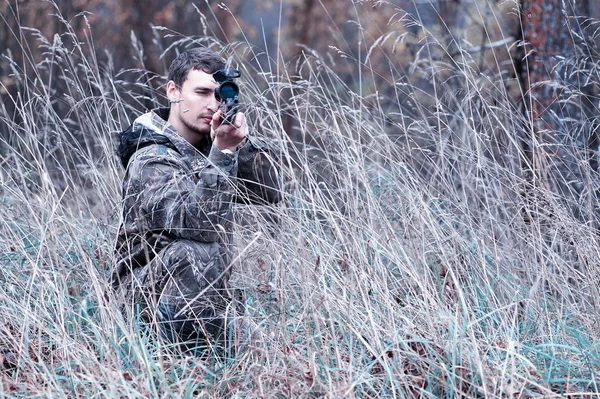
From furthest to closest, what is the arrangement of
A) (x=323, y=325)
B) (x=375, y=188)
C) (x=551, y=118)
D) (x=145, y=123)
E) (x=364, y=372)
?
1. (x=551, y=118)
2. (x=375, y=188)
3. (x=145, y=123)
4. (x=323, y=325)
5. (x=364, y=372)

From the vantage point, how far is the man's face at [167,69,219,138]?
3.20 m

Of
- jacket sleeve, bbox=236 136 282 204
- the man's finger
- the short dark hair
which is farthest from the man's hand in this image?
the short dark hair

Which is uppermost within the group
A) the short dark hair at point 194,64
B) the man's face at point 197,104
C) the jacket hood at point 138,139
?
the short dark hair at point 194,64

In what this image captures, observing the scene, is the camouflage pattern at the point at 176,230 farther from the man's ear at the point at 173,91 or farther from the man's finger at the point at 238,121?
the man's ear at the point at 173,91

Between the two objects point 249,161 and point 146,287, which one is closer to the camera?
point 146,287

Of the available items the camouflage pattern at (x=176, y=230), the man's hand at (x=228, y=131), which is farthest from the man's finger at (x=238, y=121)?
the camouflage pattern at (x=176, y=230)

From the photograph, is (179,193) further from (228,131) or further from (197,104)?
(197,104)

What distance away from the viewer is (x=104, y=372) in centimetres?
236

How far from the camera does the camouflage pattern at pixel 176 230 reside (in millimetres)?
2857

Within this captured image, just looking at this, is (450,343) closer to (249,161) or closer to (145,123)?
(249,161)

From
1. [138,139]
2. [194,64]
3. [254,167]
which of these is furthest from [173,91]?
[254,167]

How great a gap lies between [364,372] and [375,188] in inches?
74.2

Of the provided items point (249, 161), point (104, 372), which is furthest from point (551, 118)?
point (104, 372)

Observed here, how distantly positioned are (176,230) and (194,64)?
0.75m
